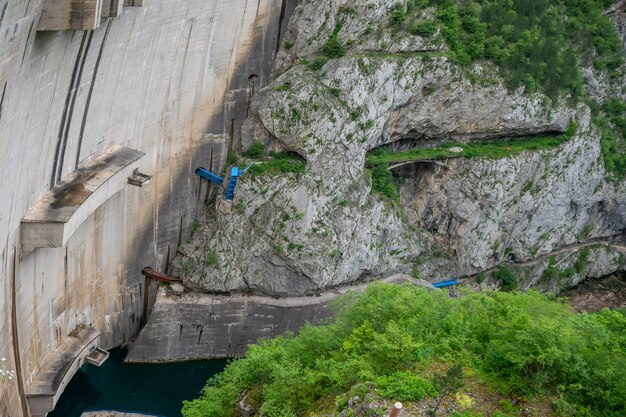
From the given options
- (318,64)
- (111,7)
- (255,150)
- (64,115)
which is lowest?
(255,150)

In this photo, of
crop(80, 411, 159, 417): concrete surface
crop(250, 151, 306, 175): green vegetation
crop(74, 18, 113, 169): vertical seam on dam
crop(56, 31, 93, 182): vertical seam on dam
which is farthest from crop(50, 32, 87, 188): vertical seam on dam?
crop(250, 151, 306, 175): green vegetation

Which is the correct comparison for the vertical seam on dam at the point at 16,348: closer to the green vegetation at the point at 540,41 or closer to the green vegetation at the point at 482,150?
the green vegetation at the point at 482,150

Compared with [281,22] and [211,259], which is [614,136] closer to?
[281,22]

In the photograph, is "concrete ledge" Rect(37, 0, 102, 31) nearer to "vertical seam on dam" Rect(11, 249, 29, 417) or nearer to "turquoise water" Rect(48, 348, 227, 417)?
"vertical seam on dam" Rect(11, 249, 29, 417)

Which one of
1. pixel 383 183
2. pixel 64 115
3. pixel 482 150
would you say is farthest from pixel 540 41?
pixel 64 115

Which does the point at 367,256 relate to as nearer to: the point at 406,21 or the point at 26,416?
the point at 406,21

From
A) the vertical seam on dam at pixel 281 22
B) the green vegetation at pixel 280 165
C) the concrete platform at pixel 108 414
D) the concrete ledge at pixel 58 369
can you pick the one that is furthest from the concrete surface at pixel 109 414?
the vertical seam on dam at pixel 281 22
